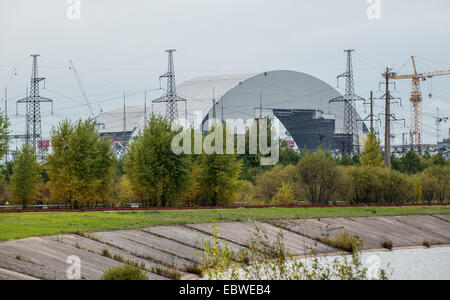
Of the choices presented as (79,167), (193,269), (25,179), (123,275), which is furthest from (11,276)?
(25,179)

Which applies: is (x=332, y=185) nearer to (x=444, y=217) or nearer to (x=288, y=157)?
(x=444, y=217)

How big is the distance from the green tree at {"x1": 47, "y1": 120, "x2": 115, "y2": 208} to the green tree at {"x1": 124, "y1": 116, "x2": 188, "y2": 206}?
2050mm

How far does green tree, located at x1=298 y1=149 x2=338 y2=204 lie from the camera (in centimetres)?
5366

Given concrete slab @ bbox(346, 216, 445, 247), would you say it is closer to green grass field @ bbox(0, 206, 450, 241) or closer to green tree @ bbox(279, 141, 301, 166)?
green grass field @ bbox(0, 206, 450, 241)

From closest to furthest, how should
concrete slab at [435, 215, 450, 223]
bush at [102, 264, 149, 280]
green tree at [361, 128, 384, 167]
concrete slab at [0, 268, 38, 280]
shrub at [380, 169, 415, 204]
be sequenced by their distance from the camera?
1. bush at [102, 264, 149, 280]
2. concrete slab at [0, 268, 38, 280]
3. concrete slab at [435, 215, 450, 223]
4. shrub at [380, 169, 415, 204]
5. green tree at [361, 128, 384, 167]

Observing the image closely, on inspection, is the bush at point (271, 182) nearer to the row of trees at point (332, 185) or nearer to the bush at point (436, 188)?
the row of trees at point (332, 185)

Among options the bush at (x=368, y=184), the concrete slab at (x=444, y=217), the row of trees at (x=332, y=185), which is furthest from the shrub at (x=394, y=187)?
the concrete slab at (x=444, y=217)

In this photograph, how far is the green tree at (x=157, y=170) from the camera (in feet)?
155

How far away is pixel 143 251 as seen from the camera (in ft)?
88.6

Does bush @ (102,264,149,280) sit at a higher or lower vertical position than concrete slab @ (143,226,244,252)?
higher

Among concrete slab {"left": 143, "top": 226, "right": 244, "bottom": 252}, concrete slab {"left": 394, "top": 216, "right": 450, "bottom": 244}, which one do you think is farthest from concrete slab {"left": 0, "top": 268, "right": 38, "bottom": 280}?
concrete slab {"left": 394, "top": 216, "right": 450, "bottom": 244}

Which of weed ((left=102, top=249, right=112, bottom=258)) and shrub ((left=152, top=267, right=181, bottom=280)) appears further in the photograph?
weed ((left=102, top=249, right=112, bottom=258))
